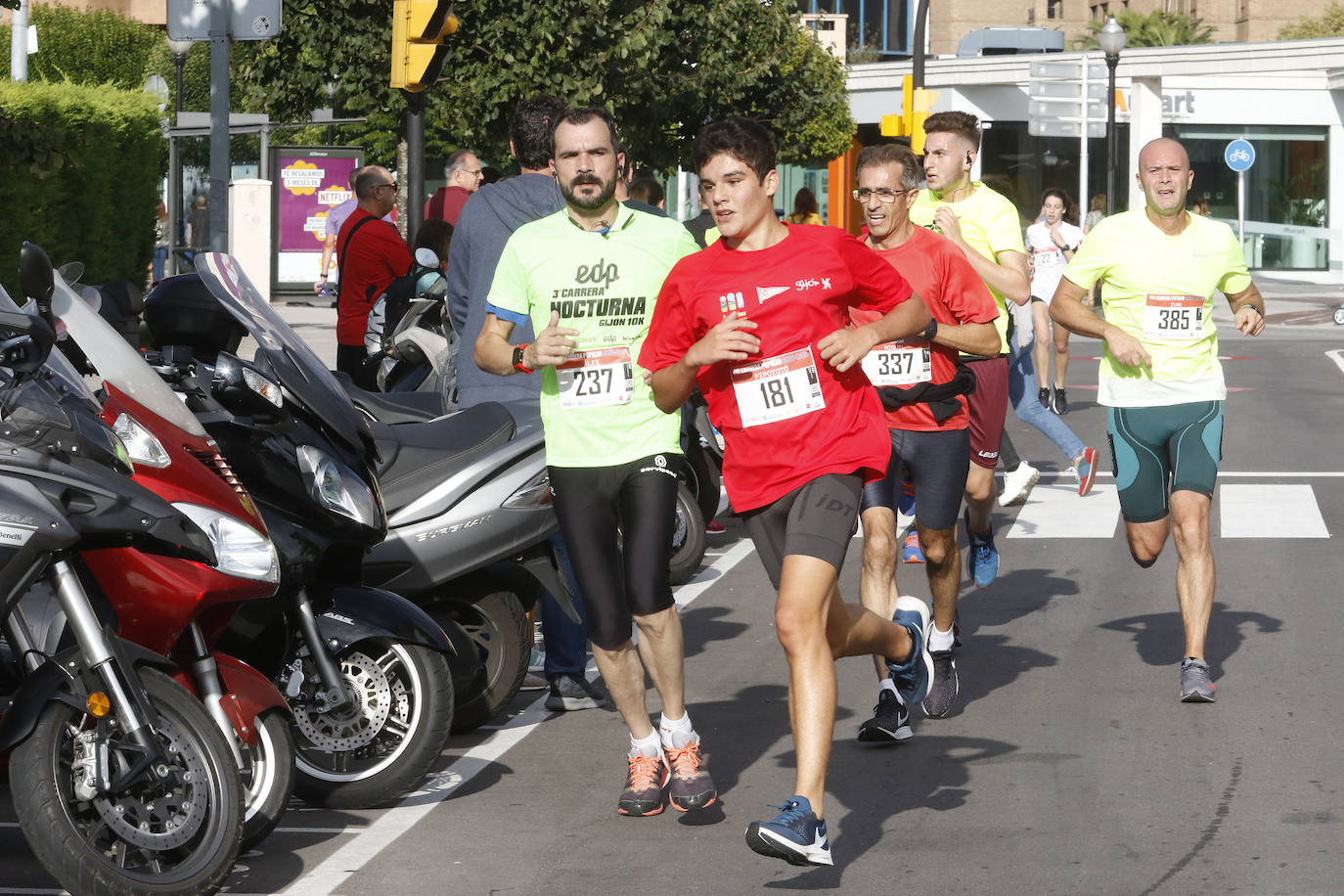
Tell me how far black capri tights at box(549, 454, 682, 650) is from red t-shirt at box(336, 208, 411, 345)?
645 centimetres

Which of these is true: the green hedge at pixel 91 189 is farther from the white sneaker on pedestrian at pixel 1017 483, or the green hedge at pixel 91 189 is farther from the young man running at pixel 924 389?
the young man running at pixel 924 389

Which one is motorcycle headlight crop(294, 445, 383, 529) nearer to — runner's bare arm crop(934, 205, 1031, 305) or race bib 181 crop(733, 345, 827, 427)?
race bib 181 crop(733, 345, 827, 427)

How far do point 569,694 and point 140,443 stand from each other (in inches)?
106

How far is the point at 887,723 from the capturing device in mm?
6723

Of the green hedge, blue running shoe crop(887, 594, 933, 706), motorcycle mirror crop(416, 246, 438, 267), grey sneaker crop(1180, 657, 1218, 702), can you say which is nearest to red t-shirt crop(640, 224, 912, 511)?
blue running shoe crop(887, 594, 933, 706)

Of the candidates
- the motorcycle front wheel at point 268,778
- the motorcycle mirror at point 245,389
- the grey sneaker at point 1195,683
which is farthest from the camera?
the grey sneaker at point 1195,683

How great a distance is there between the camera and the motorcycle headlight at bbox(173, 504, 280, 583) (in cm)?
503

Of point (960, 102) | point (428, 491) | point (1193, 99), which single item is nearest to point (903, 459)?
point (428, 491)

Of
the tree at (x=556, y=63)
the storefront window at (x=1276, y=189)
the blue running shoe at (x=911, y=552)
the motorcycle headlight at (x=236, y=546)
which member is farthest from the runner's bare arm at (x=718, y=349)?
the storefront window at (x=1276, y=189)

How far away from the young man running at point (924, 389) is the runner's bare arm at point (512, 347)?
1.45 m

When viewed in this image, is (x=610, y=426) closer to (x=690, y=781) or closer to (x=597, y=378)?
(x=597, y=378)

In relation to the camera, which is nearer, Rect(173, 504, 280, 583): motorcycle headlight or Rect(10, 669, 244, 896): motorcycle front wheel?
Rect(10, 669, 244, 896): motorcycle front wheel

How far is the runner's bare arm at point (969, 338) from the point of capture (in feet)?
22.6

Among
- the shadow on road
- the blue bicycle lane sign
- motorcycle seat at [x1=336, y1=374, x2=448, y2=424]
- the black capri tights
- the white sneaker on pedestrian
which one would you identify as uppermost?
the blue bicycle lane sign
